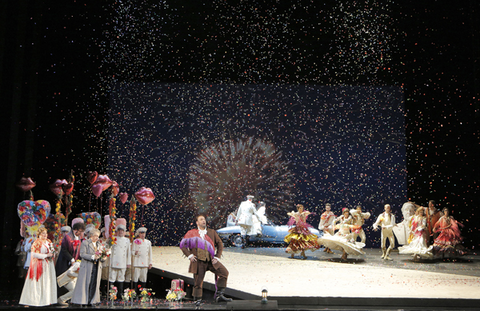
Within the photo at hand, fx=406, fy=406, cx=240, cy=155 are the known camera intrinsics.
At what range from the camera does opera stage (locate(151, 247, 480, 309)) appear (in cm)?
521

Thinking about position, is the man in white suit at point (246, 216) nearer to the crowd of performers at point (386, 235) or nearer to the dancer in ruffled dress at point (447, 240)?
the crowd of performers at point (386, 235)

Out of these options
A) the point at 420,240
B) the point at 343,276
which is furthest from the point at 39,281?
the point at 420,240

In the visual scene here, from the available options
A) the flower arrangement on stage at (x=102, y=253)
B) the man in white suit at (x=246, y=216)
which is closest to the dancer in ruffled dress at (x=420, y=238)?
the man in white suit at (x=246, y=216)

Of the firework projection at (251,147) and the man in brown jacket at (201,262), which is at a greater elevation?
the firework projection at (251,147)

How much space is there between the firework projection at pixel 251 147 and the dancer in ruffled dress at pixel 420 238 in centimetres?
278

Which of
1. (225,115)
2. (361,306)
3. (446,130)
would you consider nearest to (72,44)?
(225,115)

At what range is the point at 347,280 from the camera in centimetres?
646

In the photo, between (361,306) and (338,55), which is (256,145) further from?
(361,306)

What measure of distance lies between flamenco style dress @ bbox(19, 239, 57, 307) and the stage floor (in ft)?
7.10

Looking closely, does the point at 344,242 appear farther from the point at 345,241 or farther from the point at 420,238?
the point at 420,238

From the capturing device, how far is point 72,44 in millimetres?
8781

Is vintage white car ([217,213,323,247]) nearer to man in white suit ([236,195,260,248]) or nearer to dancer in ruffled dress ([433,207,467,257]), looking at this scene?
man in white suit ([236,195,260,248])

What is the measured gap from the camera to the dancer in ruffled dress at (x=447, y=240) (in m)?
9.16

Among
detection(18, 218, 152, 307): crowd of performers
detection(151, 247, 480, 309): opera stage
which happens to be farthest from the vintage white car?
detection(18, 218, 152, 307): crowd of performers
